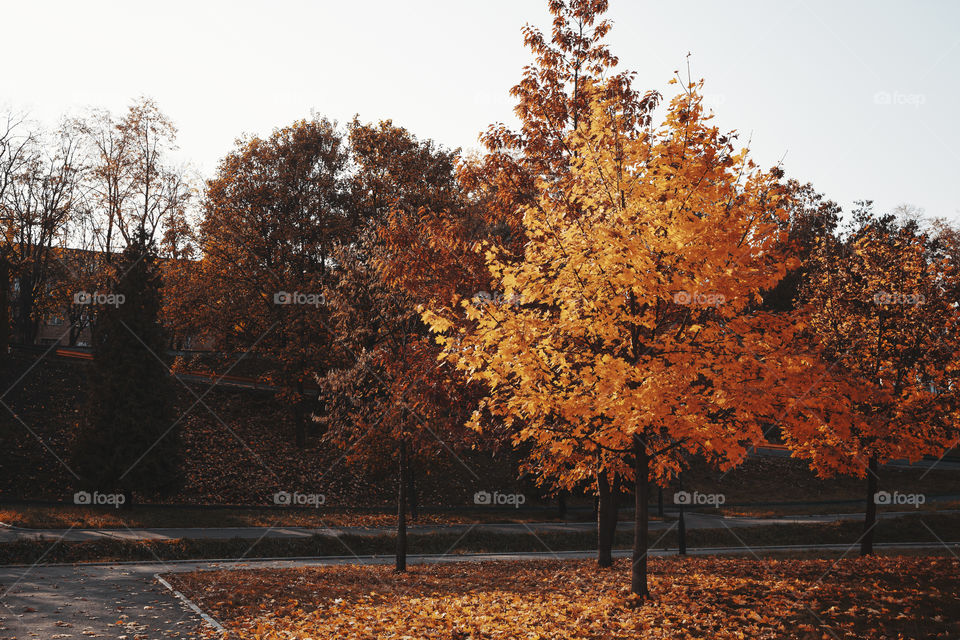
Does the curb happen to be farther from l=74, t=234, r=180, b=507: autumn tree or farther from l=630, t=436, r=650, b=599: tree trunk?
l=74, t=234, r=180, b=507: autumn tree

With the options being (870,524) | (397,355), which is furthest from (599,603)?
(870,524)

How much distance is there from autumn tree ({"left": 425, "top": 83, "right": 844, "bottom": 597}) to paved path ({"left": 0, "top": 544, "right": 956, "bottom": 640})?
6.20 m

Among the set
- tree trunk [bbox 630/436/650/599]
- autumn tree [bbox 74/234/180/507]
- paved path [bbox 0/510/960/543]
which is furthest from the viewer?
autumn tree [bbox 74/234/180/507]

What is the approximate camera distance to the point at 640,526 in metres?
11.0

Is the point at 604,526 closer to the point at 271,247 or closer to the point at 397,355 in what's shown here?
the point at 397,355

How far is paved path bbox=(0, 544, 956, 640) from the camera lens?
9945mm

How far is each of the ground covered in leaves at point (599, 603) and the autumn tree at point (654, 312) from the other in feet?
4.79

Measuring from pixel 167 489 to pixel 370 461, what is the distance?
7747mm

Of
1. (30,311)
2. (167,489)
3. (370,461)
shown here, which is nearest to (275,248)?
(167,489)

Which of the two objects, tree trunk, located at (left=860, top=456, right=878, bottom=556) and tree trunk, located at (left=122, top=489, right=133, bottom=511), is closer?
tree trunk, located at (left=860, top=456, right=878, bottom=556)

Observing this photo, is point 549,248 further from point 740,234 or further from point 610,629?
point 610,629

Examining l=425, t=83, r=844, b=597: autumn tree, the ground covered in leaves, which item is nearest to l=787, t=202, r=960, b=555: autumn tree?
the ground covered in leaves

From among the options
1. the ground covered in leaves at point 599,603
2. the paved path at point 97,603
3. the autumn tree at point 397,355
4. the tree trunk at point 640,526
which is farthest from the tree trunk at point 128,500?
the tree trunk at point 640,526

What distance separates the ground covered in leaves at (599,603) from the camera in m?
9.02
